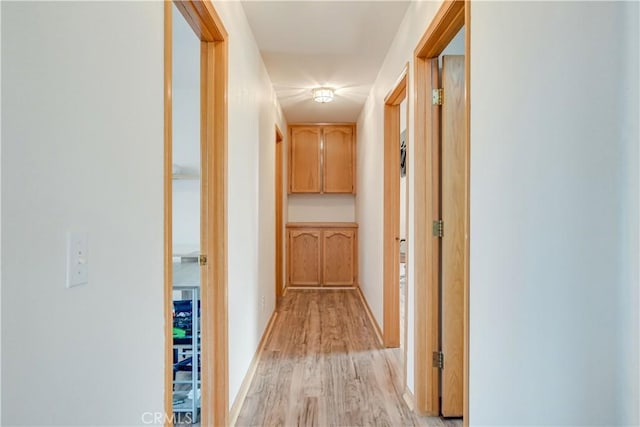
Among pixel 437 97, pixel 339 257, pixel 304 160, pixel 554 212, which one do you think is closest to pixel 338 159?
pixel 304 160

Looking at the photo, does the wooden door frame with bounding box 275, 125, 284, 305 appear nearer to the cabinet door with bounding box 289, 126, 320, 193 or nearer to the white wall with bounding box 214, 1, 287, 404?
the cabinet door with bounding box 289, 126, 320, 193

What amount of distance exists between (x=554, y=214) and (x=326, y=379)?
203 cm

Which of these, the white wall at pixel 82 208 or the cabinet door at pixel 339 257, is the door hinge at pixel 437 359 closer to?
the white wall at pixel 82 208

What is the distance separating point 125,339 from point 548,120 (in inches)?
48.6

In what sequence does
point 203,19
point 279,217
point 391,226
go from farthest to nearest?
point 279,217 → point 391,226 → point 203,19

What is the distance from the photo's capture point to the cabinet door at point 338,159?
18.2 ft

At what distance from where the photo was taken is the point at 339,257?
5.43m

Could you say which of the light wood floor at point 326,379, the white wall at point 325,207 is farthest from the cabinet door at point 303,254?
the light wood floor at point 326,379

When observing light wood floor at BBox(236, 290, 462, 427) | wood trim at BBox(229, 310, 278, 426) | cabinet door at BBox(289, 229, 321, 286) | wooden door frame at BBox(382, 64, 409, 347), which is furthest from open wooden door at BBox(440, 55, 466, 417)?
cabinet door at BBox(289, 229, 321, 286)

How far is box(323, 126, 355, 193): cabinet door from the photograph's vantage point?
219 inches

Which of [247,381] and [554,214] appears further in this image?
[247,381]

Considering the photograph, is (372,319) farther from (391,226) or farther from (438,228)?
(438,228)

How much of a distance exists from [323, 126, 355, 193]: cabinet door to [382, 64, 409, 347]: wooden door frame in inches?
93.9

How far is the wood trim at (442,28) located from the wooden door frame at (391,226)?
1.06 m
